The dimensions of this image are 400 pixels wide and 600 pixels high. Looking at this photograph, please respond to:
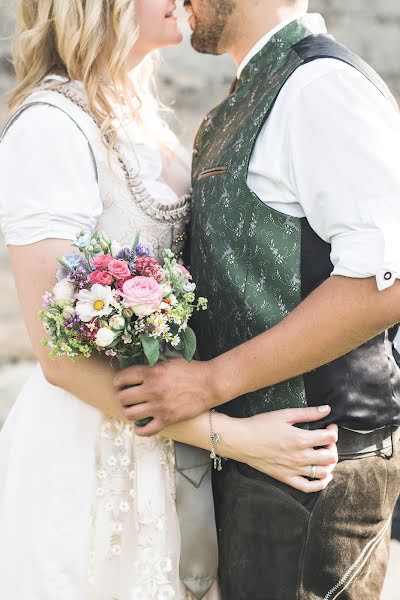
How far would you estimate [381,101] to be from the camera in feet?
5.59

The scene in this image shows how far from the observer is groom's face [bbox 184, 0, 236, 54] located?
2.12 meters

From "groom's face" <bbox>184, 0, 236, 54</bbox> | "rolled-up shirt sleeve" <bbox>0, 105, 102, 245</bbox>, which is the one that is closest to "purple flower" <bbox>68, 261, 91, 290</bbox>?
"rolled-up shirt sleeve" <bbox>0, 105, 102, 245</bbox>

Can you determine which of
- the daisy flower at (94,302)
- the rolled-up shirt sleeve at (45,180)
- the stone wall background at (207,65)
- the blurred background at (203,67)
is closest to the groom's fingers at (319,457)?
the daisy flower at (94,302)

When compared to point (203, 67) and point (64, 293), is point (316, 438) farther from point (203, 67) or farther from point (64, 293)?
point (203, 67)

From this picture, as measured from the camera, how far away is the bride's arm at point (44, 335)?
1.85m

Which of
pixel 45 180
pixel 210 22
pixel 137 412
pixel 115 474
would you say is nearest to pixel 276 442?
pixel 137 412

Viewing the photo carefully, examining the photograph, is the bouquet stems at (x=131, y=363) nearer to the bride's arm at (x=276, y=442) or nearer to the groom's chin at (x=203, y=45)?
the bride's arm at (x=276, y=442)

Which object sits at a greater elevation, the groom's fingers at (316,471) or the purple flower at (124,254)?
the purple flower at (124,254)

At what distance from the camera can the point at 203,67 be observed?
20.6 ft

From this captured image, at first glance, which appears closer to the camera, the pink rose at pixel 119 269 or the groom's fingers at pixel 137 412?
the pink rose at pixel 119 269

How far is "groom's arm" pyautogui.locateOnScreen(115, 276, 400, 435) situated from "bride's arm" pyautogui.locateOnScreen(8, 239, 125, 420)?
0.07 metres

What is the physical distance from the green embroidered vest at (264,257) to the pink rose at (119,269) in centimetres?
33

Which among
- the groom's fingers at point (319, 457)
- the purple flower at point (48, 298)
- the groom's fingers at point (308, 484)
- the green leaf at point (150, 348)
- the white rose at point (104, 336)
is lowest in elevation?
the groom's fingers at point (308, 484)

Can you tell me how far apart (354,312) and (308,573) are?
61 centimetres
